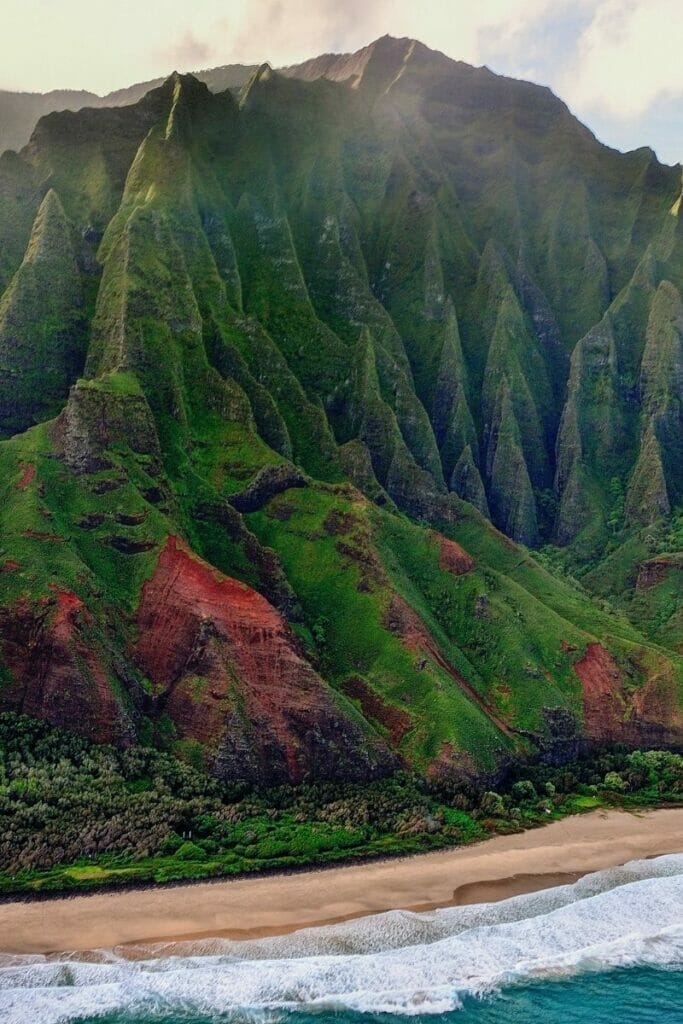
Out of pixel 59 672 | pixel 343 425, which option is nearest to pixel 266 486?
pixel 59 672

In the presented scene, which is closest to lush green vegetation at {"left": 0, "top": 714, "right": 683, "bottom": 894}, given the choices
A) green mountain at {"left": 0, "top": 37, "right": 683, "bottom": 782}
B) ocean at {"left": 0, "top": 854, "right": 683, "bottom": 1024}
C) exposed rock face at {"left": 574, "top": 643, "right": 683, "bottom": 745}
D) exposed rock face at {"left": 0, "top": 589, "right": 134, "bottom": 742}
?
exposed rock face at {"left": 0, "top": 589, "right": 134, "bottom": 742}

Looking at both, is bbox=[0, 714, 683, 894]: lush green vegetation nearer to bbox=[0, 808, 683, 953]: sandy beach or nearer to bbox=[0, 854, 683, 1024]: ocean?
bbox=[0, 808, 683, 953]: sandy beach

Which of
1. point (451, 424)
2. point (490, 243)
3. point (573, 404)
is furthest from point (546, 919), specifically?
point (490, 243)

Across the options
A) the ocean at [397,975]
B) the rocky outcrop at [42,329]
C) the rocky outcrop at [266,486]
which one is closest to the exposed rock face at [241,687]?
the ocean at [397,975]

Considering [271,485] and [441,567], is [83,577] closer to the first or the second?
[271,485]

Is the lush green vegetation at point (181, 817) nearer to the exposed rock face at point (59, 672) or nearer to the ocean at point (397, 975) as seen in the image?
the exposed rock face at point (59, 672)

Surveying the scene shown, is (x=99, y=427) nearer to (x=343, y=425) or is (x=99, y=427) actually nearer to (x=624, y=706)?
(x=343, y=425)
